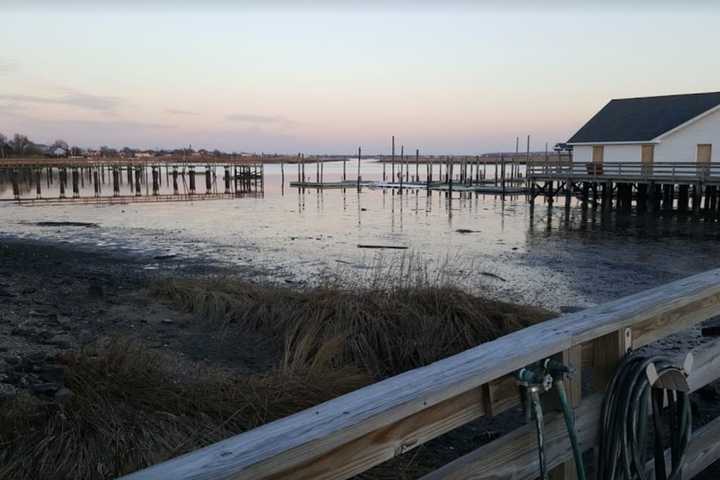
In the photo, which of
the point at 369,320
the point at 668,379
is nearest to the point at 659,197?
the point at 369,320

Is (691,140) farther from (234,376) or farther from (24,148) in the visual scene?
(24,148)

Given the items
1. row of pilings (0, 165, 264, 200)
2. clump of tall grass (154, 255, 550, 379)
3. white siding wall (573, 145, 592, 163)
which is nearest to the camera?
clump of tall grass (154, 255, 550, 379)

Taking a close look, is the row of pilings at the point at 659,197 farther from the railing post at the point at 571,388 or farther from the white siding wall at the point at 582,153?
the railing post at the point at 571,388

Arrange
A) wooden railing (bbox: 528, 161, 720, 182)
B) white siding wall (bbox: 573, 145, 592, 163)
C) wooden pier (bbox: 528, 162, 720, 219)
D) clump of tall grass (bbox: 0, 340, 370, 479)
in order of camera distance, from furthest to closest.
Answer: white siding wall (bbox: 573, 145, 592, 163) → wooden railing (bbox: 528, 161, 720, 182) → wooden pier (bbox: 528, 162, 720, 219) → clump of tall grass (bbox: 0, 340, 370, 479)

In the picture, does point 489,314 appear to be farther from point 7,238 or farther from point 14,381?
point 7,238

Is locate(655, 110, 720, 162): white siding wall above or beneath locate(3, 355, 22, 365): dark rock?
above

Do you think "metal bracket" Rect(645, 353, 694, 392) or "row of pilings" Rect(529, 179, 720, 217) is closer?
"metal bracket" Rect(645, 353, 694, 392)

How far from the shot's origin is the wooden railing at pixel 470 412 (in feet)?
5.20

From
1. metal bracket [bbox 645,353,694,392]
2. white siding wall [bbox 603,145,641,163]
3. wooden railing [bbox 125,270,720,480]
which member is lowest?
metal bracket [bbox 645,353,694,392]

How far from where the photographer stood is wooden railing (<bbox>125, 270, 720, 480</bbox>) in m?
1.58

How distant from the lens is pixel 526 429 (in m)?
2.37

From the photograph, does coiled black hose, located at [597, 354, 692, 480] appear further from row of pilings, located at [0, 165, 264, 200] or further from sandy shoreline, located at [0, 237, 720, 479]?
row of pilings, located at [0, 165, 264, 200]

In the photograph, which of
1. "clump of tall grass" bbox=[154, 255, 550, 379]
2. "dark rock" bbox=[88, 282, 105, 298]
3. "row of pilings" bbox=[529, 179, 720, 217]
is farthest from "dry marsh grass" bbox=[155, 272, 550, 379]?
"row of pilings" bbox=[529, 179, 720, 217]

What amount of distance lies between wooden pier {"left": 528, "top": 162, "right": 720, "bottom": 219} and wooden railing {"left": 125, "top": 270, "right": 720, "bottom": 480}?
1293 inches
